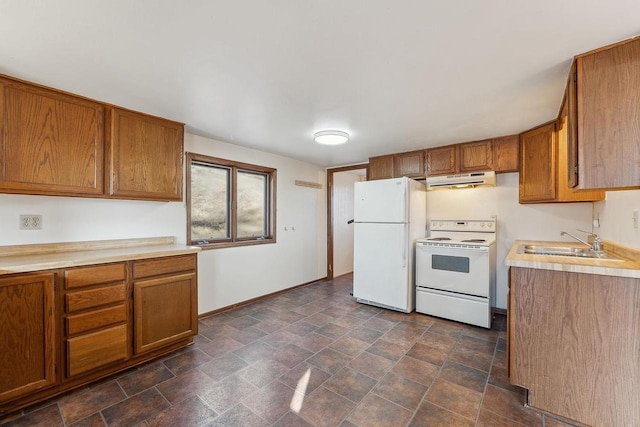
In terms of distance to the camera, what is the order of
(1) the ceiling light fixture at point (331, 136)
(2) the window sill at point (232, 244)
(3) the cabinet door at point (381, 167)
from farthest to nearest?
(3) the cabinet door at point (381, 167) → (2) the window sill at point (232, 244) → (1) the ceiling light fixture at point (331, 136)

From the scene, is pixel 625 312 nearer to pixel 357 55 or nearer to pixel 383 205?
pixel 357 55

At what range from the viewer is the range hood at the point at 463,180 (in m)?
3.23

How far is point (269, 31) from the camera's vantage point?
1404mm

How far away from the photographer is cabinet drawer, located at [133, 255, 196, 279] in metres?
2.24

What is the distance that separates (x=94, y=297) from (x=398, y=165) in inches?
146

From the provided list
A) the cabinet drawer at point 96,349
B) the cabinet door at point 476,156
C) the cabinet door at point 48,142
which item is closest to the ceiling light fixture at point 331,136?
the cabinet door at point 476,156

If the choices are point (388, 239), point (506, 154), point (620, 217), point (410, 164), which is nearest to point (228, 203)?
point (388, 239)

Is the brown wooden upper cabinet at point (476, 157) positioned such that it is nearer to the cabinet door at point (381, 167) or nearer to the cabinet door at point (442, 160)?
the cabinet door at point (442, 160)

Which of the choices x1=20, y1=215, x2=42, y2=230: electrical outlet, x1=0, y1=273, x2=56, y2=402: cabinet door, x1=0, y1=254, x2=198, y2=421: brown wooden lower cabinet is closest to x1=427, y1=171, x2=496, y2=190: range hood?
x1=0, y1=254, x2=198, y2=421: brown wooden lower cabinet

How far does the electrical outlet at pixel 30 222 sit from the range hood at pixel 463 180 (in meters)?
4.06

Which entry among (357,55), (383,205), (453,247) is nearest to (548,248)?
(453,247)

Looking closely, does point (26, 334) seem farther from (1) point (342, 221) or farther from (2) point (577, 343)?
(1) point (342, 221)

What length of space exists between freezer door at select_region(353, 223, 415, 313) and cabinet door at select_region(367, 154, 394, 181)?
2.86ft

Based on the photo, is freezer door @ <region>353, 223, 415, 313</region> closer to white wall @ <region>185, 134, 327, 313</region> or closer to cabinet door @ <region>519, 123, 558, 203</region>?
white wall @ <region>185, 134, 327, 313</region>
